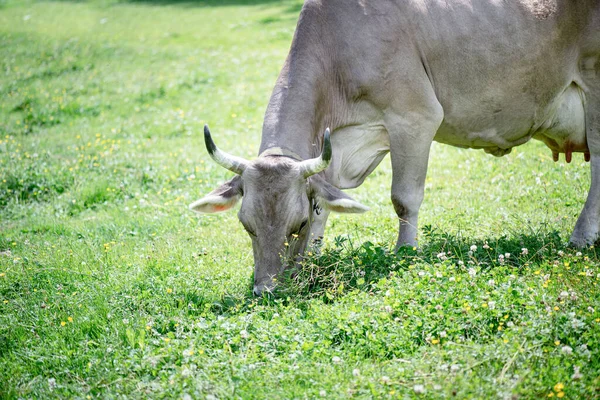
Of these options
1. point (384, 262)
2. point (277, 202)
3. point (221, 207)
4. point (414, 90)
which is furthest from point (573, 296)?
point (221, 207)

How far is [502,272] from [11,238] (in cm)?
586

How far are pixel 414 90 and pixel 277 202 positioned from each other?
74.1 inches

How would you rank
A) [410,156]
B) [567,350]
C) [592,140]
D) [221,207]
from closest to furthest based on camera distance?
1. [567,350]
2. [221,207]
3. [410,156]
4. [592,140]

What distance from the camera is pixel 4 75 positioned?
17.9 metres

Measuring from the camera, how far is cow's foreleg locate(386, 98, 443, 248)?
6.89 m

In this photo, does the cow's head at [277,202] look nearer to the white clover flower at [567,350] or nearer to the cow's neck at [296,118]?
the cow's neck at [296,118]

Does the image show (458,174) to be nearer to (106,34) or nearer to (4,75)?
(4,75)

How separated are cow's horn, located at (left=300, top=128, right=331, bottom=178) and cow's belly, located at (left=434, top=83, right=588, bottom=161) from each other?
6.31 feet

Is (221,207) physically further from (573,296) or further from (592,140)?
(592,140)

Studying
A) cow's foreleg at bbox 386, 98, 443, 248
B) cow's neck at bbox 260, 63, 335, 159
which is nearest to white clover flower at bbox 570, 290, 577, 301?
cow's foreleg at bbox 386, 98, 443, 248

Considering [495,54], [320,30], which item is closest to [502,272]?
[495,54]

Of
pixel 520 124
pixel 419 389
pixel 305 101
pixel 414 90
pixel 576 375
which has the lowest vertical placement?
pixel 419 389

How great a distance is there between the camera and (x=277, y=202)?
6.11 metres

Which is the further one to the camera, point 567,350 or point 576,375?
point 567,350
